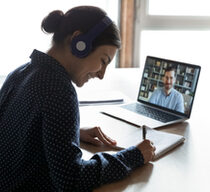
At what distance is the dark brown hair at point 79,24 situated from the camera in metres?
1.04

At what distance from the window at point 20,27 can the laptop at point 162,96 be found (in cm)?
71

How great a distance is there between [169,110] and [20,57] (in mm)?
1072

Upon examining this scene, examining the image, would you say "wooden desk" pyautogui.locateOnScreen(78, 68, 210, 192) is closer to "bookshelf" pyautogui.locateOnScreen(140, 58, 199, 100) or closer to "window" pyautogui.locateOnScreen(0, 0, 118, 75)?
"bookshelf" pyautogui.locateOnScreen(140, 58, 199, 100)

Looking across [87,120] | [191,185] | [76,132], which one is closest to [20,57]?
[87,120]

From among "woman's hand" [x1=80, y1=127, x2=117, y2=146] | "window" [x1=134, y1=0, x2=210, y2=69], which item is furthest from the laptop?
"window" [x1=134, y1=0, x2=210, y2=69]

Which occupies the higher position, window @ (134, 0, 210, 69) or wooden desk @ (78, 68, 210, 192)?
window @ (134, 0, 210, 69)

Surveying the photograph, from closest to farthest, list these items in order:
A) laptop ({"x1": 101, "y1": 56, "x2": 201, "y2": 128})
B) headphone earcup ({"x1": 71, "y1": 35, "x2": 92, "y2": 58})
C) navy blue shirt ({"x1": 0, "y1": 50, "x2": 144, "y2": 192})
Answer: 1. navy blue shirt ({"x1": 0, "y1": 50, "x2": 144, "y2": 192})
2. headphone earcup ({"x1": 71, "y1": 35, "x2": 92, "y2": 58})
3. laptop ({"x1": 101, "y1": 56, "x2": 201, "y2": 128})

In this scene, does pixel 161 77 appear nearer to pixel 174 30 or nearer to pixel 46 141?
pixel 46 141

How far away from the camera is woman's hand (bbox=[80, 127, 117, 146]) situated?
1255 millimetres

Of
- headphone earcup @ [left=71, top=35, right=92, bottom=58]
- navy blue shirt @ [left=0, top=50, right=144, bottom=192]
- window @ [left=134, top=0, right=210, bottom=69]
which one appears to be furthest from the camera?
window @ [left=134, top=0, right=210, bottom=69]

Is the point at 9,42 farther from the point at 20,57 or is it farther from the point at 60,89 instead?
the point at 60,89

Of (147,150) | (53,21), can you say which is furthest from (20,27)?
(147,150)

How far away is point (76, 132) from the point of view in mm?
961

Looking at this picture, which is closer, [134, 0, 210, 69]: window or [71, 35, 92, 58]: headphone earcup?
[71, 35, 92, 58]: headphone earcup
